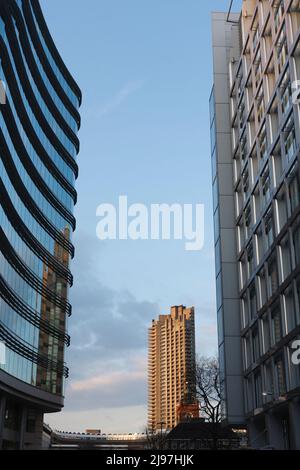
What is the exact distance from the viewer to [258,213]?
5228 cm

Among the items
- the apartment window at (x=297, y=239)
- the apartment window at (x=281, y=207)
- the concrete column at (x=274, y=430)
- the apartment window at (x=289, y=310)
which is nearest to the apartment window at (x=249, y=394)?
the concrete column at (x=274, y=430)

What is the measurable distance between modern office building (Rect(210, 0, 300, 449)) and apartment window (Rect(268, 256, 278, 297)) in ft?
0.28

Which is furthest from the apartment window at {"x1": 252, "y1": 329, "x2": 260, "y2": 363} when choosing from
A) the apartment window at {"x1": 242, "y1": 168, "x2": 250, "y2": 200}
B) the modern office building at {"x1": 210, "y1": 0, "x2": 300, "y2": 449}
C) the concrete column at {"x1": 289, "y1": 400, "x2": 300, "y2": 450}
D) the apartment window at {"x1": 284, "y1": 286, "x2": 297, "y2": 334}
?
the apartment window at {"x1": 242, "y1": 168, "x2": 250, "y2": 200}

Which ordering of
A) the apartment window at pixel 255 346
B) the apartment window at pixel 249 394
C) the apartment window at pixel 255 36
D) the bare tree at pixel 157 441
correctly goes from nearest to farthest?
1. the apartment window at pixel 255 346
2. the apartment window at pixel 249 394
3. the apartment window at pixel 255 36
4. the bare tree at pixel 157 441

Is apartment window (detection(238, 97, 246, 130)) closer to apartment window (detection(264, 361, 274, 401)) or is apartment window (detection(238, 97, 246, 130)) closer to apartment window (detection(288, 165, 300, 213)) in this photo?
apartment window (detection(288, 165, 300, 213))

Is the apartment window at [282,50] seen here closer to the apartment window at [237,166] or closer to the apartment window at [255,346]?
the apartment window at [237,166]

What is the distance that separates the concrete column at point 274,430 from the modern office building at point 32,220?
87.3 ft

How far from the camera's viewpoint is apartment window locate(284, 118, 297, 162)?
141 feet

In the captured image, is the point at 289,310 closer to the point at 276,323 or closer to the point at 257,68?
the point at 276,323

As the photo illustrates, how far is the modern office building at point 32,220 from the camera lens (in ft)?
203

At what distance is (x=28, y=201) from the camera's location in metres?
70.0

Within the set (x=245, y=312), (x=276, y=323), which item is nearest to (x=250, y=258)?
(x=245, y=312)

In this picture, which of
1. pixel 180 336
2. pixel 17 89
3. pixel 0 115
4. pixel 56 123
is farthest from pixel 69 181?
pixel 180 336

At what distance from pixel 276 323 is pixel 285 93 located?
710 inches
